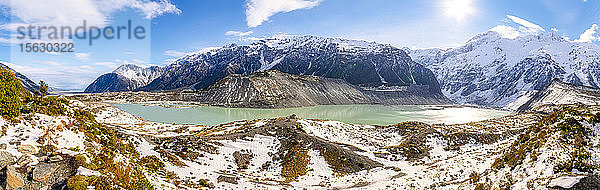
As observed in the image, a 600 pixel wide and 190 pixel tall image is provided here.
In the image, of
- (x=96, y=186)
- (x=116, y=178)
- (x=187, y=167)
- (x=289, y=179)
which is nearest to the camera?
(x=96, y=186)

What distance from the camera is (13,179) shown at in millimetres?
10461

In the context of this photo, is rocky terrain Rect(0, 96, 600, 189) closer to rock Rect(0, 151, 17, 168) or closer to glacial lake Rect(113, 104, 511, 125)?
rock Rect(0, 151, 17, 168)

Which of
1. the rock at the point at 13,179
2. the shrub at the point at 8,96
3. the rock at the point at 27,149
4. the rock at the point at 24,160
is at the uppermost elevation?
the shrub at the point at 8,96

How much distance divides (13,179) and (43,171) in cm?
92

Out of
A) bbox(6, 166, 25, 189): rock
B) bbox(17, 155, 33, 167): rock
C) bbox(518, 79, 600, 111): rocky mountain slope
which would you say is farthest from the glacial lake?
bbox(6, 166, 25, 189): rock

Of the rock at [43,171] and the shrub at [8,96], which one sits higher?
the shrub at [8,96]

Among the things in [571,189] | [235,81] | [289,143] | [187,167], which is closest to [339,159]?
[289,143]

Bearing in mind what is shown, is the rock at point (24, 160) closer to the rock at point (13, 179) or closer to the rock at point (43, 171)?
the rock at point (43, 171)

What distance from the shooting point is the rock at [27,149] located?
40.4 feet

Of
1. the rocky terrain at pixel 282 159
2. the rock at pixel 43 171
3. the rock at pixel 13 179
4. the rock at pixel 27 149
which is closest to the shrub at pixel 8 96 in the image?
the rocky terrain at pixel 282 159

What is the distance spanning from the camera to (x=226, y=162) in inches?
1211

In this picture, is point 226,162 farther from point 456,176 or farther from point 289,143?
point 456,176

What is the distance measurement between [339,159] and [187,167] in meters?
17.5

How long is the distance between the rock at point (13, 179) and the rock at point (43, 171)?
0.42 m
